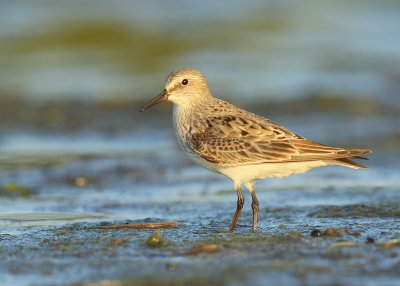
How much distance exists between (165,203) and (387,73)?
11.1 meters

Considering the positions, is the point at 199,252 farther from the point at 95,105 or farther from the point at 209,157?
the point at 95,105

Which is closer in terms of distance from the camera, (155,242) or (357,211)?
A: (155,242)

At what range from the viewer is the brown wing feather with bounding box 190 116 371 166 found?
8.29 metres

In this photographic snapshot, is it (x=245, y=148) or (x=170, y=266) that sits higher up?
(x=245, y=148)

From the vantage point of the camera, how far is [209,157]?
8391 mm

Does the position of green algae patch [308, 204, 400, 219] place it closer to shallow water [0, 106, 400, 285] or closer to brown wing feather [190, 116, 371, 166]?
shallow water [0, 106, 400, 285]

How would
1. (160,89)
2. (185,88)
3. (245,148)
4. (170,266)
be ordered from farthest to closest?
(160,89) < (185,88) < (245,148) < (170,266)

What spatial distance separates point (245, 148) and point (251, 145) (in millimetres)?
74

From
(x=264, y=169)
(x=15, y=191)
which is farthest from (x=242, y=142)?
(x=15, y=191)

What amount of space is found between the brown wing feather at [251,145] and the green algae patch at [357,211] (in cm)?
101

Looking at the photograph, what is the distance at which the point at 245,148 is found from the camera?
332 inches

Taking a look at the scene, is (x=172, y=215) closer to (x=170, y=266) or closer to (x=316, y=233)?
(x=316, y=233)

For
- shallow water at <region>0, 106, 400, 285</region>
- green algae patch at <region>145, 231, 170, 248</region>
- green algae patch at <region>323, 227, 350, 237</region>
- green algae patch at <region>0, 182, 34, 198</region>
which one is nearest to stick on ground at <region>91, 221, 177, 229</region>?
shallow water at <region>0, 106, 400, 285</region>

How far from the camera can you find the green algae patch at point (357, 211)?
8.86 metres
